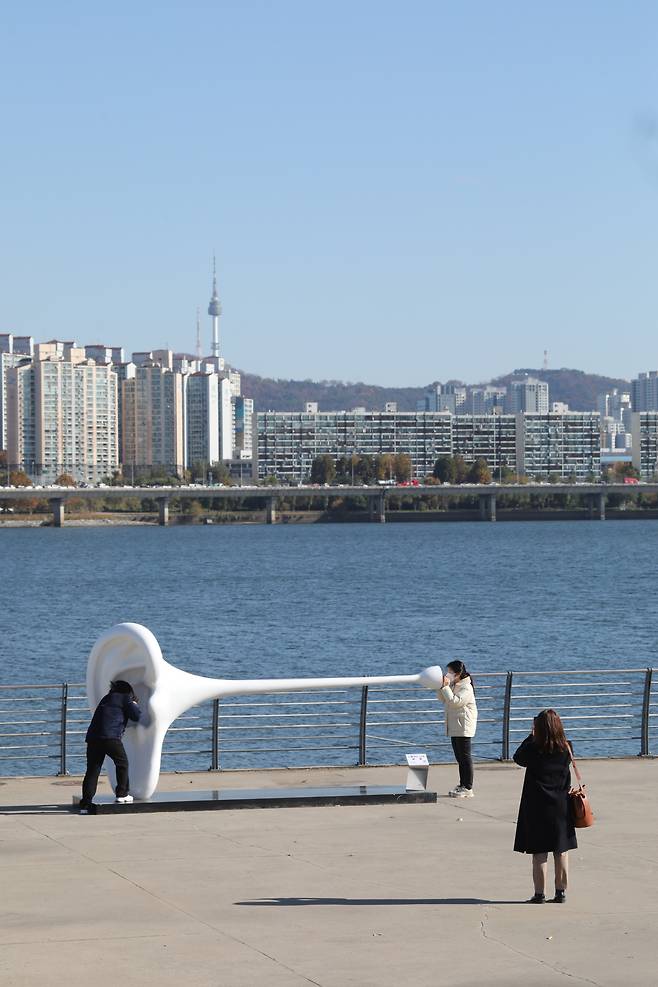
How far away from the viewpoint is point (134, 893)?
38.2ft

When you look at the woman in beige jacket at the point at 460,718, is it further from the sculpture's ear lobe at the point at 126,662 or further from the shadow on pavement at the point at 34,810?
the shadow on pavement at the point at 34,810

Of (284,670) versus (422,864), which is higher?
(422,864)

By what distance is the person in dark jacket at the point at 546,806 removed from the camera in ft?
37.0

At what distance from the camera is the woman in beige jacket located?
635 inches

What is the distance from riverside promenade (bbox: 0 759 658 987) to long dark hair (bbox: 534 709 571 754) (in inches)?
43.0

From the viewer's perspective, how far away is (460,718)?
16297mm

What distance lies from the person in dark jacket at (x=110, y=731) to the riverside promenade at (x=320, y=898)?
0.36m

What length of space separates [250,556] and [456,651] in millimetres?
83336

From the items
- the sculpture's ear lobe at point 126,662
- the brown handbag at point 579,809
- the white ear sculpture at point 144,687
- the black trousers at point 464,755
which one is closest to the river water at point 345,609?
the black trousers at point 464,755

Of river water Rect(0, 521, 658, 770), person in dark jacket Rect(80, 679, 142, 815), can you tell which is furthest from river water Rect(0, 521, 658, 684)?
person in dark jacket Rect(80, 679, 142, 815)

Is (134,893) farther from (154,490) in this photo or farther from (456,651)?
(154,490)

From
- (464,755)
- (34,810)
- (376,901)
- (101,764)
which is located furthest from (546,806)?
(34,810)

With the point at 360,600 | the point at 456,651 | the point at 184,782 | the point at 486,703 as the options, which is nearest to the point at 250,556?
the point at 360,600

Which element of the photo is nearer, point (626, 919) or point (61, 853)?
point (626, 919)
